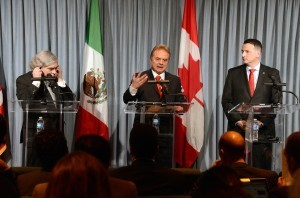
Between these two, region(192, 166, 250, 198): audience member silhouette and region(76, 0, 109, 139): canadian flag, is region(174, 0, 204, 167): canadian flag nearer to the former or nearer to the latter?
region(76, 0, 109, 139): canadian flag

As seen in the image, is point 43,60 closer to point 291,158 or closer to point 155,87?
point 155,87

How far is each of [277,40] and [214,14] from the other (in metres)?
1.00

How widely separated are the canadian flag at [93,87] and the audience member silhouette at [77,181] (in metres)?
5.16

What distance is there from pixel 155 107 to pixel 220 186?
353 cm

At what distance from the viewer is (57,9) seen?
7887 mm

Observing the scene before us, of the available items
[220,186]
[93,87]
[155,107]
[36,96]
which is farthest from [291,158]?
[93,87]

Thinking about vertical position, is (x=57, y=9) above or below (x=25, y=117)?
above

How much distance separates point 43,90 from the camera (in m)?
5.92

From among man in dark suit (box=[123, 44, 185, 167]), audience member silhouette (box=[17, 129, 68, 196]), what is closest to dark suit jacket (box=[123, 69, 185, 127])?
man in dark suit (box=[123, 44, 185, 167])

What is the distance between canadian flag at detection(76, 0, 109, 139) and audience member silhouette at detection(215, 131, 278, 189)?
3.59 m

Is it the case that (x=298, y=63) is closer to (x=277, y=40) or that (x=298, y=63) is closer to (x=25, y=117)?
(x=277, y=40)

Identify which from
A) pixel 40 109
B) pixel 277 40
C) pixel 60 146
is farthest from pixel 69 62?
pixel 60 146

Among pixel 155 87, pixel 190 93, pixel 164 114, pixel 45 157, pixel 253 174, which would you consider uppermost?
pixel 155 87

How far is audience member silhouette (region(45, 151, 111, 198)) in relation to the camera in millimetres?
2201
